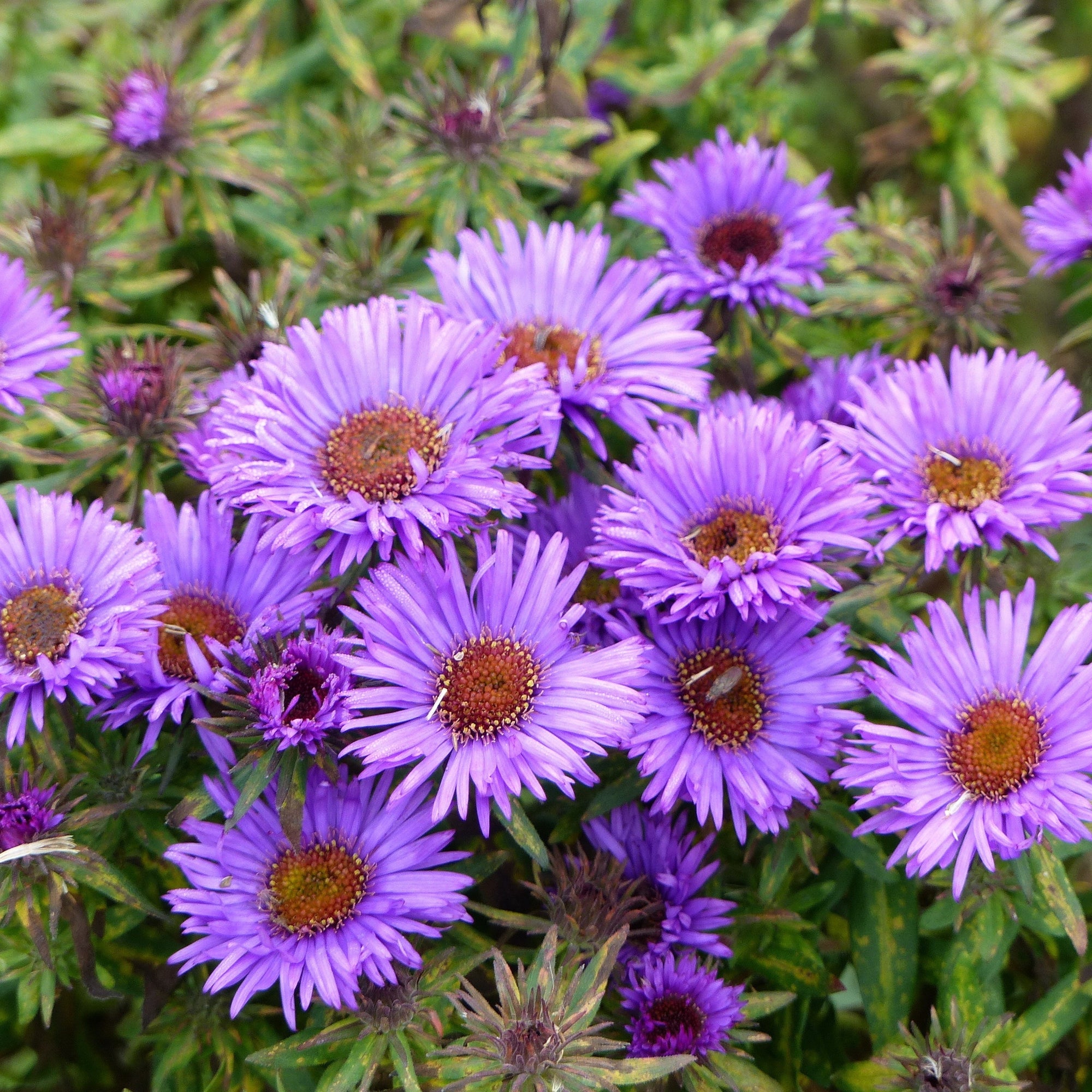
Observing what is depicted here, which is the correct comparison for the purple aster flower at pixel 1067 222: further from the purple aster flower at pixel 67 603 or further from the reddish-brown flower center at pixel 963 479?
the purple aster flower at pixel 67 603

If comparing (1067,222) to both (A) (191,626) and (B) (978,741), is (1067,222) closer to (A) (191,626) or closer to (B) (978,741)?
(B) (978,741)

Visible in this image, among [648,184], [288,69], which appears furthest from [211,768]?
[288,69]

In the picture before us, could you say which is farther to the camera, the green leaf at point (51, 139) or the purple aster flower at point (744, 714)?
the green leaf at point (51, 139)

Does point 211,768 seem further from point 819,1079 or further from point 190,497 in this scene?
point 819,1079

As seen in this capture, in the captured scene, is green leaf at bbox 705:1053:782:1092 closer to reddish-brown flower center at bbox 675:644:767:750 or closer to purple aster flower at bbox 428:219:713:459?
reddish-brown flower center at bbox 675:644:767:750

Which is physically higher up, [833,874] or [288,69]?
[288,69]

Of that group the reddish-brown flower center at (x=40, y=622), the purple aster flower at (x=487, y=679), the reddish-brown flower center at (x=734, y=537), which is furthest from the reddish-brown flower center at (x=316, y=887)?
the reddish-brown flower center at (x=734, y=537)

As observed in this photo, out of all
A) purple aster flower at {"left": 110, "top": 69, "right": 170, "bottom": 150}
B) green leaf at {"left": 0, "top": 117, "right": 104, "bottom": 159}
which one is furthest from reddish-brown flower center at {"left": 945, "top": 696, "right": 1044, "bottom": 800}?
green leaf at {"left": 0, "top": 117, "right": 104, "bottom": 159}
